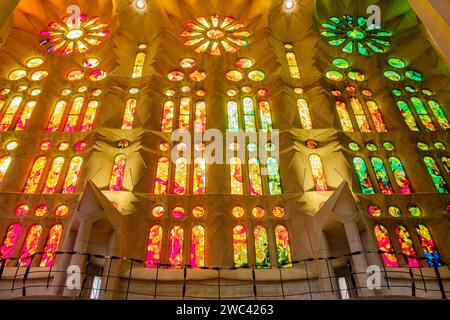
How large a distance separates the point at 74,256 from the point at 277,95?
12.1 metres

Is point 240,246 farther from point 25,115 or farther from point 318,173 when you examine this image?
point 25,115

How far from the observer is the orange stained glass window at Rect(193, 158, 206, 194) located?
16.7 meters

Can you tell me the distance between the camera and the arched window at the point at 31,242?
1435cm

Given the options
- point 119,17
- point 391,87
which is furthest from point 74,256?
point 391,87

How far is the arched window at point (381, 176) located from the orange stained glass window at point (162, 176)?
930 cm

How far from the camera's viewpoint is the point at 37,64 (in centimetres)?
2230

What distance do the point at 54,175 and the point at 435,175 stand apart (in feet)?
55.6

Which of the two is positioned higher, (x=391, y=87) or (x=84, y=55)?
(x=84, y=55)

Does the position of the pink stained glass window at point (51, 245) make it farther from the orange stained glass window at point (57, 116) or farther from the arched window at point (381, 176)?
the arched window at point (381, 176)

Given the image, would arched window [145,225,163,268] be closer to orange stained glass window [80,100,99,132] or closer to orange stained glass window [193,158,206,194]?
orange stained glass window [193,158,206,194]

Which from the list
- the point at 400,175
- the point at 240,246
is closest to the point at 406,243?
the point at 400,175

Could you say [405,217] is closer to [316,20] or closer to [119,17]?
[316,20]

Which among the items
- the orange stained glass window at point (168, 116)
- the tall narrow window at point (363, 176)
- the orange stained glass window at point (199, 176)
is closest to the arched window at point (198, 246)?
the orange stained glass window at point (199, 176)
